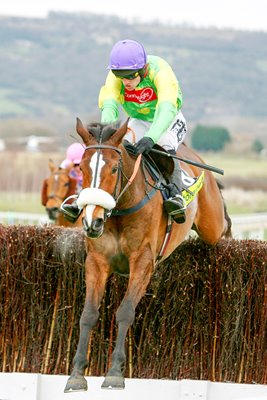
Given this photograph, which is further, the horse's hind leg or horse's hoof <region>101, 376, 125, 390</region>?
the horse's hind leg

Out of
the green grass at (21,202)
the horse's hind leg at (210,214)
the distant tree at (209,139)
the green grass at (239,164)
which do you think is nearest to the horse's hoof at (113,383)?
the horse's hind leg at (210,214)

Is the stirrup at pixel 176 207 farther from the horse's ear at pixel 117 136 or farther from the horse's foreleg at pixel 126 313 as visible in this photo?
the horse's ear at pixel 117 136

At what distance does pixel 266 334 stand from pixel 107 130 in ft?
8.94

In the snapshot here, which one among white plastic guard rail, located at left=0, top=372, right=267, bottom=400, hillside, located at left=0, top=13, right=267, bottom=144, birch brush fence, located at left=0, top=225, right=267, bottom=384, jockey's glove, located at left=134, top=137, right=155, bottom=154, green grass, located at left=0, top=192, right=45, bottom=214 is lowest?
white plastic guard rail, located at left=0, top=372, right=267, bottom=400

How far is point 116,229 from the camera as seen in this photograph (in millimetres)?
7918

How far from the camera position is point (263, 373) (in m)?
9.44

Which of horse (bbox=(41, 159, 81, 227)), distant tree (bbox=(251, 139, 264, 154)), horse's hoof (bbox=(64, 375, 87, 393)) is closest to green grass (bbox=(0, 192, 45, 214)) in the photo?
horse (bbox=(41, 159, 81, 227))

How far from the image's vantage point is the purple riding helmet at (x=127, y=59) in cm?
815

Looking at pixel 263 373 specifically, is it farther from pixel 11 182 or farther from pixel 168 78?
pixel 11 182

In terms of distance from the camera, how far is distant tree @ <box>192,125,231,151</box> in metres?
88.0

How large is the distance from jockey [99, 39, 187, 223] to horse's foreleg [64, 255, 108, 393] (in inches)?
32.9

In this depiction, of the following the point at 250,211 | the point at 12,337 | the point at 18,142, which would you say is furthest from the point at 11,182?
the point at 12,337

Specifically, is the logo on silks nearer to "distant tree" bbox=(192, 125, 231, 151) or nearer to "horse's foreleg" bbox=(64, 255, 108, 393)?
"horse's foreleg" bbox=(64, 255, 108, 393)

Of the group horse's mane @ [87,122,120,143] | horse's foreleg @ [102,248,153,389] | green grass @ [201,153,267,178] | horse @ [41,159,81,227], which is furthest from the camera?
green grass @ [201,153,267,178]
